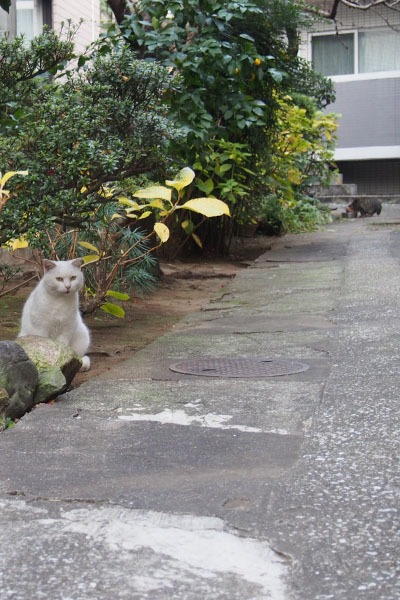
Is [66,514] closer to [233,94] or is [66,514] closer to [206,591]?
[206,591]

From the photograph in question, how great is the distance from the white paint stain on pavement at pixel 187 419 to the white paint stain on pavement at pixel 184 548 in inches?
36.2

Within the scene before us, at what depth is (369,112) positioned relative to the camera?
19.6 m

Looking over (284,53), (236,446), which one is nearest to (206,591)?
(236,446)

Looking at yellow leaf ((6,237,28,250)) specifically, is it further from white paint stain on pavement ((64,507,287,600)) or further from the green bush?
white paint stain on pavement ((64,507,287,600))

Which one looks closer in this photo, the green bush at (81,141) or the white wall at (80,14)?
the green bush at (81,141)

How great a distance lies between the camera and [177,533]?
2307 millimetres

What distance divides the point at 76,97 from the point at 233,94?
101 inches

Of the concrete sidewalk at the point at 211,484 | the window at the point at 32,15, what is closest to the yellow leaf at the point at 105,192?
the concrete sidewalk at the point at 211,484

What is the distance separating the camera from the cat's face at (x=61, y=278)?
4.89 m

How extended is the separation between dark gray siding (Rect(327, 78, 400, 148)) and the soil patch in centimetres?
976

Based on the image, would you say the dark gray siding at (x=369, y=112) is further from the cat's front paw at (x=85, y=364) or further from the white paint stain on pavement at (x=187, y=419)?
the white paint stain on pavement at (x=187, y=419)

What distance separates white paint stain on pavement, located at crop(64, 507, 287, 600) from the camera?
2.04 metres

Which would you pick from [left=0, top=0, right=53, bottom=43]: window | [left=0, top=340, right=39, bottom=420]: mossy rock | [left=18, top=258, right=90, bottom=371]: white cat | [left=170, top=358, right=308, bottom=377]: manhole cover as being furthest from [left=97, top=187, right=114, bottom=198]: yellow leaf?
[left=0, top=0, right=53, bottom=43]: window

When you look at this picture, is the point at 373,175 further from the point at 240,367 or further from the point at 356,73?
the point at 240,367
